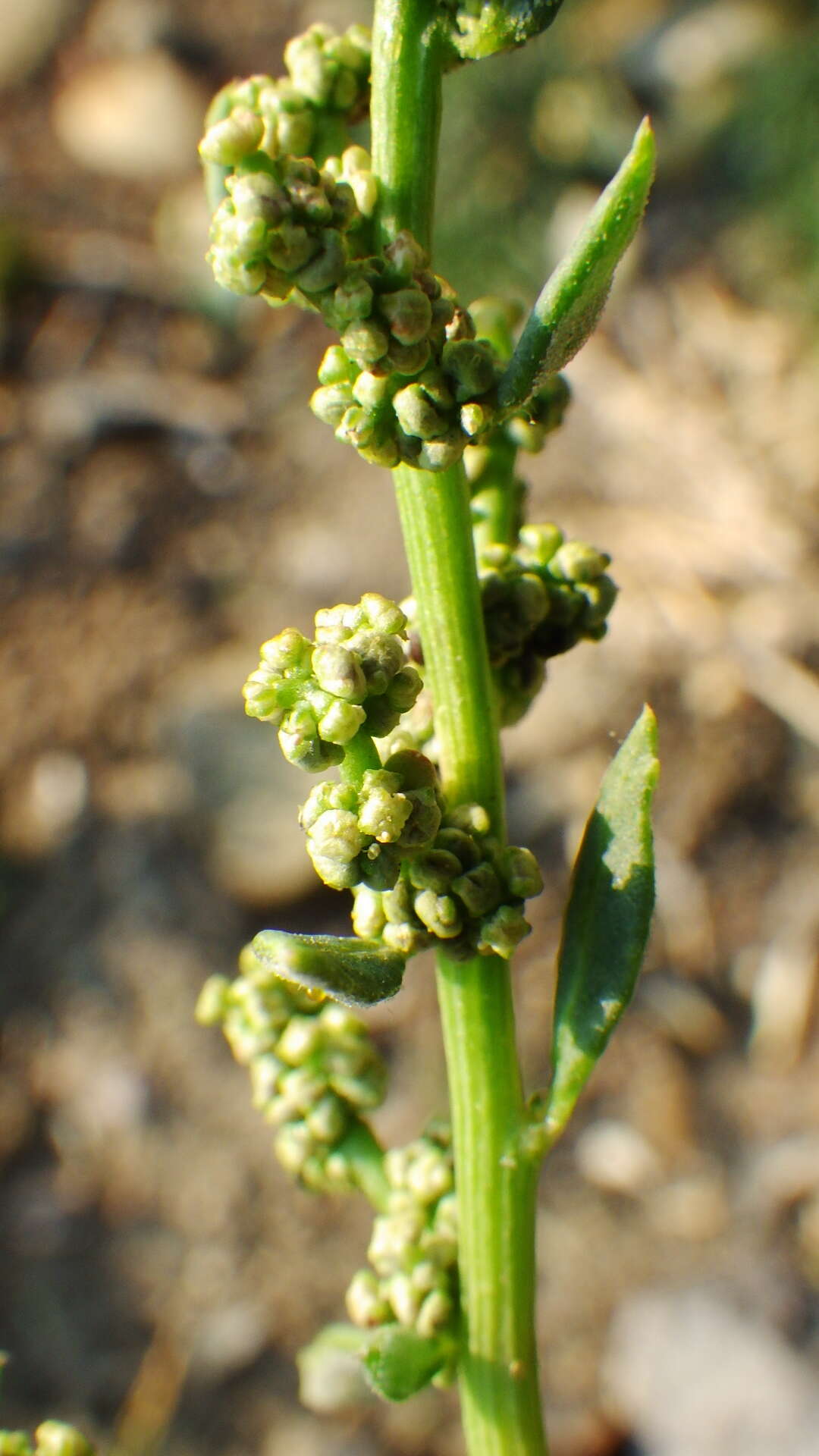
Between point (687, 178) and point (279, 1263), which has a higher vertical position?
point (687, 178)

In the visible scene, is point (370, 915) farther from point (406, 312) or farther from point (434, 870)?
point (406, 312)

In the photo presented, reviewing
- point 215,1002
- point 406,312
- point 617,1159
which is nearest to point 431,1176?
point 215,1002

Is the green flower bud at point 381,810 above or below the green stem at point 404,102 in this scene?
below

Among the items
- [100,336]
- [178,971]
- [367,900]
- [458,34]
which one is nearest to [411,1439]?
[178,971]

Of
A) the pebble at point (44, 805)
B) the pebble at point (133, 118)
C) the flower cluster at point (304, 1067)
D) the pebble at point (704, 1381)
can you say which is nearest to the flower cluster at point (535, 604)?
the flower cluster at point (304, 1067)

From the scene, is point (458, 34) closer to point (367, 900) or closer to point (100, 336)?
point (367, 900)

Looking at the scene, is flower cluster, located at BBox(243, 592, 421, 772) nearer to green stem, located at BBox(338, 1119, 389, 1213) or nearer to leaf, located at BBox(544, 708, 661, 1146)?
leaf, located at BBox(544, 708, 661, 1146)

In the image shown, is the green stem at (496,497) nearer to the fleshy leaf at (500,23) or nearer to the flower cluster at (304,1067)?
the fleshy leaf at (500,23)
